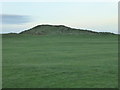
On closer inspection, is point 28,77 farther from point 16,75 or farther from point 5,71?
point 5,71

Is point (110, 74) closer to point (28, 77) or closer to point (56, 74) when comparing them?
point (56, 74)

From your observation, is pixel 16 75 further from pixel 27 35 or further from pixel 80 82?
pixel 27 35

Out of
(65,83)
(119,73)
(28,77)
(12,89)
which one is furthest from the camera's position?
(119,73)

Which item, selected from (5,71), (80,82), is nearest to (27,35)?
(5,71)

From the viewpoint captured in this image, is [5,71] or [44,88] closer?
[44,88]

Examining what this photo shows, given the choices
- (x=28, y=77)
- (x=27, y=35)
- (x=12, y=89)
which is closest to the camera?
(x=12, y=89)

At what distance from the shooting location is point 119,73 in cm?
834

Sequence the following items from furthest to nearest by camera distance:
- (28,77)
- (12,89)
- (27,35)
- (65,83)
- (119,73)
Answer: (27,35) → (119,73) → (28,77) → (65,83) → (12,89)

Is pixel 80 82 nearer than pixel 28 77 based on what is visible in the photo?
Yes

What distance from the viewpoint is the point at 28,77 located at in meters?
7.80

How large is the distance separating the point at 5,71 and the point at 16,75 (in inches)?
35.2

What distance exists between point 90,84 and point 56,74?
1.59 metres

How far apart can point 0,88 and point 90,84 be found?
2.15m

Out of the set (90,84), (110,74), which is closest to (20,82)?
(90,84)
